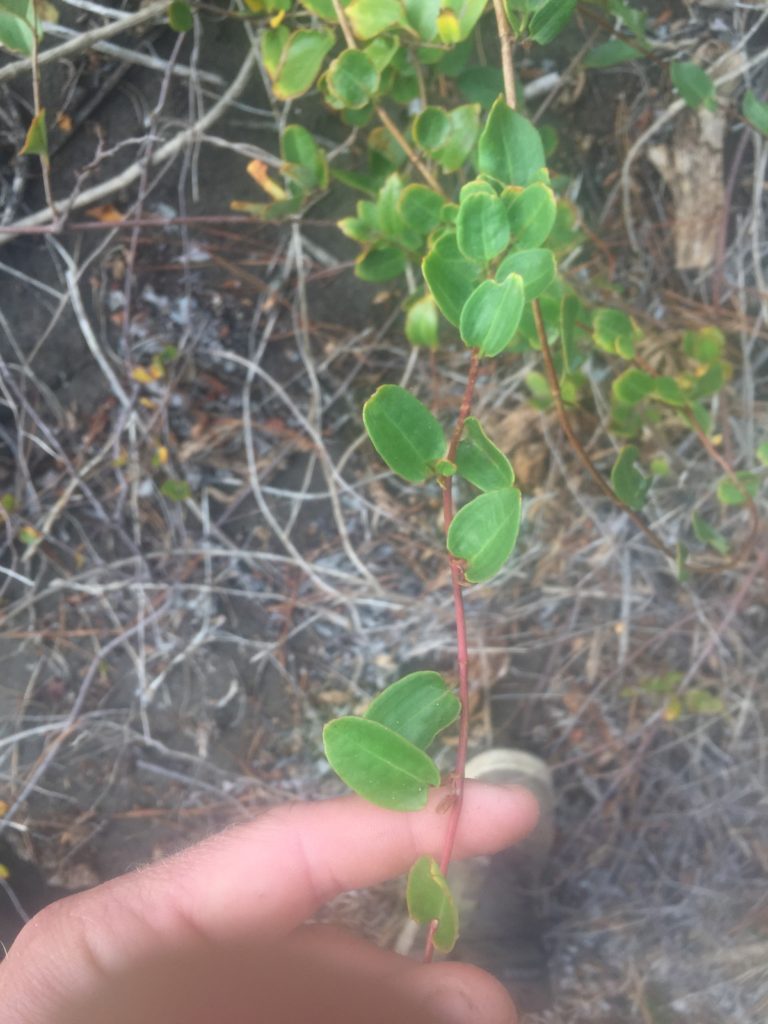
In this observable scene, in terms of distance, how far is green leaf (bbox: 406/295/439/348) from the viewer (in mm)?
1043

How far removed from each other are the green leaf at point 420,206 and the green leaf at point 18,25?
16.2 inches

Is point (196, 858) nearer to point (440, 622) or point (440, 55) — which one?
point (440, 622)

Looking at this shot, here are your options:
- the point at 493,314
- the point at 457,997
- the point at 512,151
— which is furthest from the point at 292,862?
the point at 512,151

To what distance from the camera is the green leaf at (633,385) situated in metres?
0.95

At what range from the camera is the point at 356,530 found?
1.36 meters

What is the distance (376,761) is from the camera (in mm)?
636

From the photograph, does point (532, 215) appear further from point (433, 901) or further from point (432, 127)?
point (433, 901)

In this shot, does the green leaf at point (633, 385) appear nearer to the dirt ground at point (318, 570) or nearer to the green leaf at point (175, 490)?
the dirt ground at point (318, 570)

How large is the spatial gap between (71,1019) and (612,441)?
1.03 metres

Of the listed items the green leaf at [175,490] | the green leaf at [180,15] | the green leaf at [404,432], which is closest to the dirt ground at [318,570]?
the green leaf at [175,490]

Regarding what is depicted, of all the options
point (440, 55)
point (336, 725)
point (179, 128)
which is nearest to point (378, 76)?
point (440, 55)

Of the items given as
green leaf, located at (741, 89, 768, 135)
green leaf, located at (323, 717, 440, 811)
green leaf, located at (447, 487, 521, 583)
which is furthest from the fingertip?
green leaf, located at (741, 89, 768, 135)

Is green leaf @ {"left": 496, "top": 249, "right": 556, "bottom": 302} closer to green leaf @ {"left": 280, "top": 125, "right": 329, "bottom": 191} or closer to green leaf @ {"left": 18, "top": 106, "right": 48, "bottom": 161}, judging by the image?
green leaf @ {"left": 280, "top": 125, "right": 329, "bottom": 191}

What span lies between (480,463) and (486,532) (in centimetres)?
8
